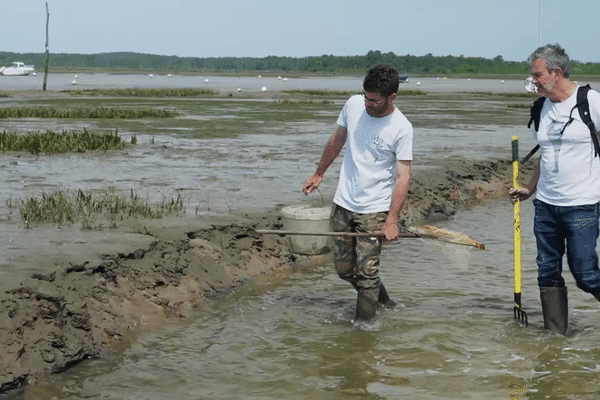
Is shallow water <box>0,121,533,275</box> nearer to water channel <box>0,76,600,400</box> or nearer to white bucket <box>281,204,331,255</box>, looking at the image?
water channel <box>0,76,600,400</box>

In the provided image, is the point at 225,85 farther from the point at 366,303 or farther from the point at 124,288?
the point at 366,303

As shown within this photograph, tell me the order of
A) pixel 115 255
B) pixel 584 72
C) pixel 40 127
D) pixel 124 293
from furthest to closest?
pixel 584 72 < pixel 40 127 < pixel 115 255 < pixel 124 293

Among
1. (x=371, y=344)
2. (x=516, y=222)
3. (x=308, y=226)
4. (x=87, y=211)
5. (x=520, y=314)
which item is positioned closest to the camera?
(x=371, y=344)

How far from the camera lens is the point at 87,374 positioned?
559 centimetres

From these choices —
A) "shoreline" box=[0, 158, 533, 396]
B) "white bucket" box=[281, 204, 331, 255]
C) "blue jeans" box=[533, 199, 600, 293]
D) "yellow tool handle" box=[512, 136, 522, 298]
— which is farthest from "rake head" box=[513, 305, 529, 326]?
"shoreline" box=[0, 158, 533, 396]

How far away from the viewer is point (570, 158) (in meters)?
5.59

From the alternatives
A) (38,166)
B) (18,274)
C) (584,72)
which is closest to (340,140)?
(18,274)

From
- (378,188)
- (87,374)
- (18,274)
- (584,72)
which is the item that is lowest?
(87,374)

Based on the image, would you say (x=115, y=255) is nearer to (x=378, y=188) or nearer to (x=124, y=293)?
(x=124, y=293)

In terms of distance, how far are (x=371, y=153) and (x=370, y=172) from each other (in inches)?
5.2

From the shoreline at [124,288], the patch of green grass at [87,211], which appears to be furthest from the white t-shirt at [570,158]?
the patch of green grass at [87,211]

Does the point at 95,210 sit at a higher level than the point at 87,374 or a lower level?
higher

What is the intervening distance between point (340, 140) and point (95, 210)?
14.1 feet

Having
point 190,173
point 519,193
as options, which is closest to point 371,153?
point 519,193
